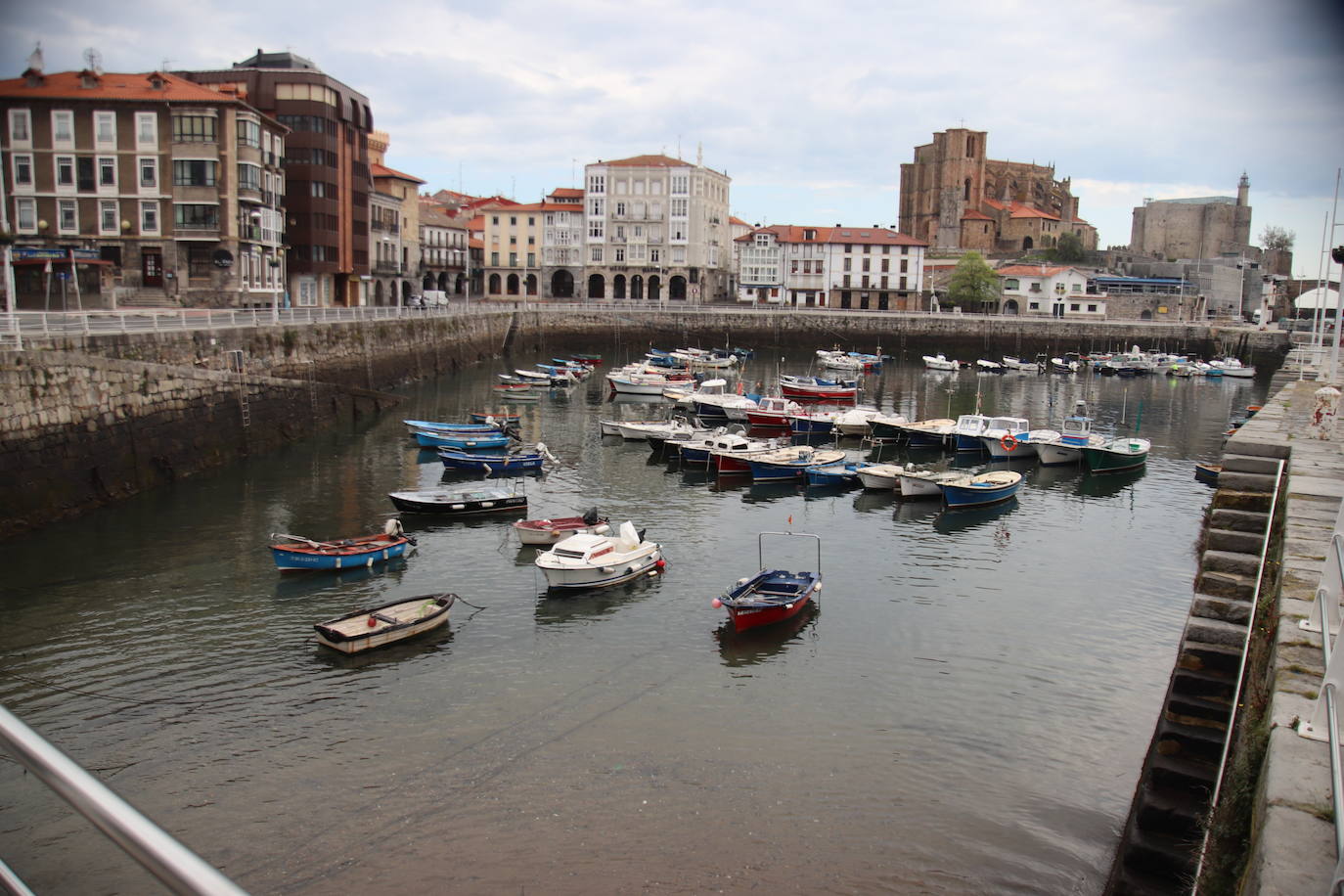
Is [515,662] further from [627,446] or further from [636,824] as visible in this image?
[627,446]

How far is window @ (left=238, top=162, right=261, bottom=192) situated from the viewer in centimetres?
6131

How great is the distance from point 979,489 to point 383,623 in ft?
75.0

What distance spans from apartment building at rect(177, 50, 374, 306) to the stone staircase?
71.4 metres

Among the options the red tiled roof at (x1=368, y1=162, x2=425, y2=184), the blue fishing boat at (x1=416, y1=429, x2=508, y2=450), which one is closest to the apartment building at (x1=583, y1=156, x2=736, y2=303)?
the red tiled roof at (x1=368, y1=162, x2=425, y2=184)

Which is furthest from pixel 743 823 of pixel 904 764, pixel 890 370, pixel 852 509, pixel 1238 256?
pixel 1238 256

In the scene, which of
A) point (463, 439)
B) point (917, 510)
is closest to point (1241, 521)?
point (917, 510)

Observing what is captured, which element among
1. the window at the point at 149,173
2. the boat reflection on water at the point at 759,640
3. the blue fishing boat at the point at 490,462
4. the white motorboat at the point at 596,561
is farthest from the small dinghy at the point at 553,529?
the window at the point at 149,173

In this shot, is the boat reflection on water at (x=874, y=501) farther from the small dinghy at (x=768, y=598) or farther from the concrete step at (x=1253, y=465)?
the concrete step at (x=1253, y=465)

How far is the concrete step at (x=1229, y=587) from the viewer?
16250 mm

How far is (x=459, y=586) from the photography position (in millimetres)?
26391

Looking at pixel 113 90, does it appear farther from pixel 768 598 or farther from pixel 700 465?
pixel 768 598

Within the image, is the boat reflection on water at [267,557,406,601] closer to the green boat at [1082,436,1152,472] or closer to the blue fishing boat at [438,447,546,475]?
the blue fishing boat at [438,447,546,475]

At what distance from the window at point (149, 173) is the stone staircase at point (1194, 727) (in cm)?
5895

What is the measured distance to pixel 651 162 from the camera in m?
125
